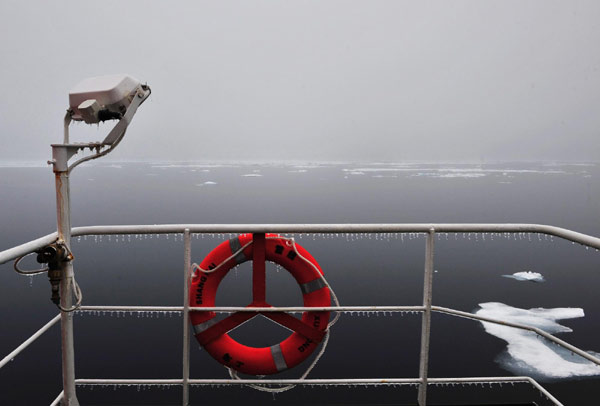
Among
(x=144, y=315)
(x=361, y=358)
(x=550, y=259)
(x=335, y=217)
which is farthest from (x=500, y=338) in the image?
(x=335, y=217)

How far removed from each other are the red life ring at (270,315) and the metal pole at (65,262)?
1.44 ft

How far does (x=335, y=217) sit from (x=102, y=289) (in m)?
16.9

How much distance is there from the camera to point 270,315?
1.73 m

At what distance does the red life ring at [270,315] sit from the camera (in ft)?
5.77

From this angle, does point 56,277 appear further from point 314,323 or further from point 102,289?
point 102,289

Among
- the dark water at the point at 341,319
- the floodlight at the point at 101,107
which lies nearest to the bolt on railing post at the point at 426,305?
the floodlight at the point at 101,107

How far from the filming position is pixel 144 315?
1286cm

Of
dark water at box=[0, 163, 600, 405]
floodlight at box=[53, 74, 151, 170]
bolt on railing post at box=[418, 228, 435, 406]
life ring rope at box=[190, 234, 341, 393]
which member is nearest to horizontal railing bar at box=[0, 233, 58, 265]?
floodlight at box=[53, 74, 151, 170]

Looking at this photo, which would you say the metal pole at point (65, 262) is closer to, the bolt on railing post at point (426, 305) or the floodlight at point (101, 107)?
the floodlight at point (101, 107)

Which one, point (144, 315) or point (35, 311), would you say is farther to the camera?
point (144, 315)

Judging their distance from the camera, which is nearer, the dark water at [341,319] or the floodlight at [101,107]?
the floodlight at [101,107]

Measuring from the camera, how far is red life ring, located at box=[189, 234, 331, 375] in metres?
1.76

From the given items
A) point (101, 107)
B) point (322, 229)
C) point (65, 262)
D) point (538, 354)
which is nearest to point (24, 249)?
point (65, 262)

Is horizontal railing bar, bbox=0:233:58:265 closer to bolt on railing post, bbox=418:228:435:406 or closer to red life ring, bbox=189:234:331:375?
red life ring, bbox=189:234:331:375
